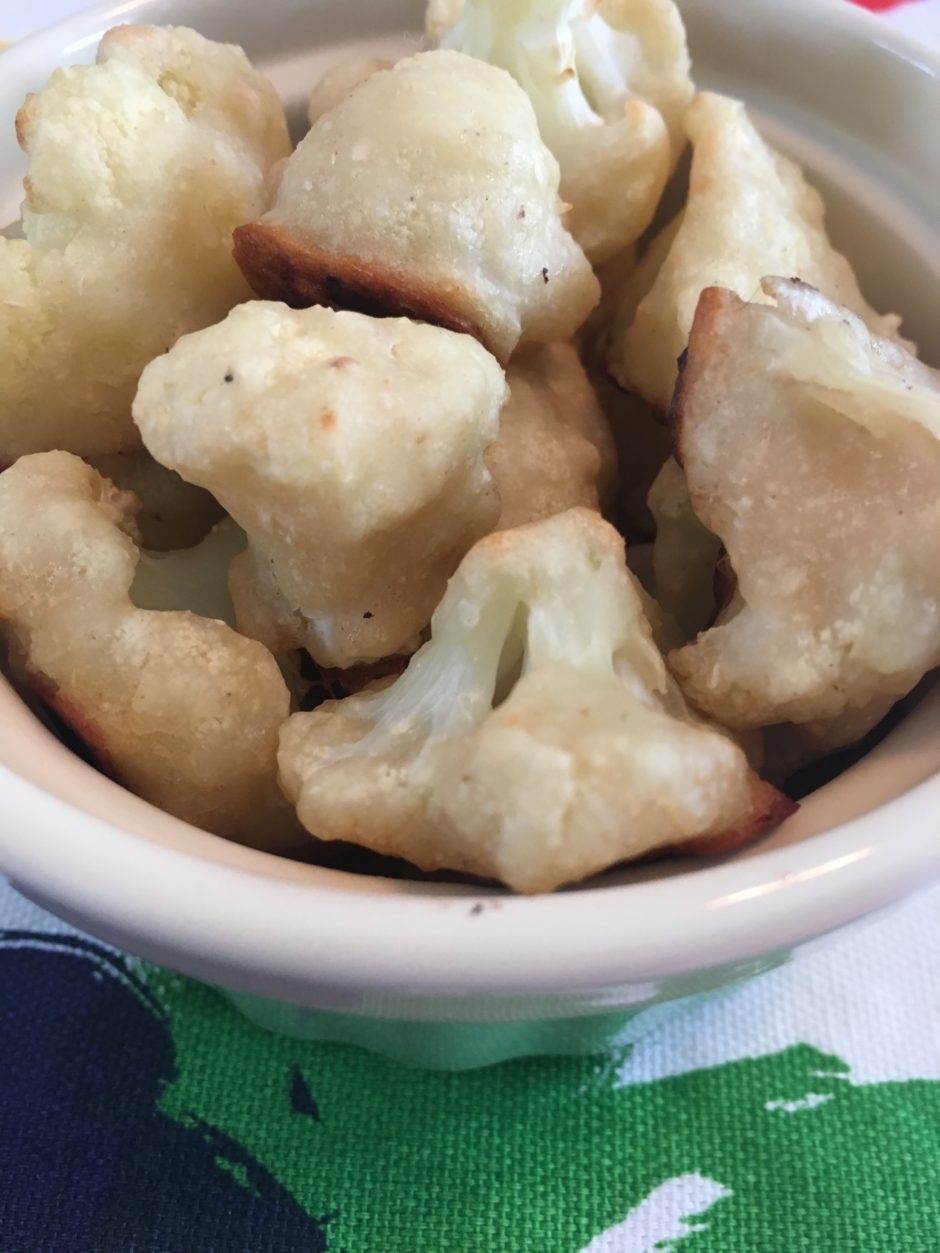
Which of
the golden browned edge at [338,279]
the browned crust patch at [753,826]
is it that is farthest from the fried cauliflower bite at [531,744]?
the golden browned edge at [338,279]

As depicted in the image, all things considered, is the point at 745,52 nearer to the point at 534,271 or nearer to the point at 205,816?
the point at 534,271

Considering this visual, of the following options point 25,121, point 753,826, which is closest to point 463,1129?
point 753,826

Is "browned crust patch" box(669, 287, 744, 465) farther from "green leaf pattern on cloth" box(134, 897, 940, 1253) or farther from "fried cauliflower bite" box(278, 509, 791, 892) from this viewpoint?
"green leaf pattern on cloth" box(134, 897, 940, 1253)

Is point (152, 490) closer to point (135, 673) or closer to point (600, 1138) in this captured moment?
point (135, 673)

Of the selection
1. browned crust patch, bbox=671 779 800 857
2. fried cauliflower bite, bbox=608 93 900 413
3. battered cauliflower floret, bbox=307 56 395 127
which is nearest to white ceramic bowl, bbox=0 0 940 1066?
browned crust patch, bbox=671 779 800 857

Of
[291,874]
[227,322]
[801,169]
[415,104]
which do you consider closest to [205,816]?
[291,874]

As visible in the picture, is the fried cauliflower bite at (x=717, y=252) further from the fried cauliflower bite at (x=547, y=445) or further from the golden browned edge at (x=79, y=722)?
the golden browned edge at (x=79, y=722)
